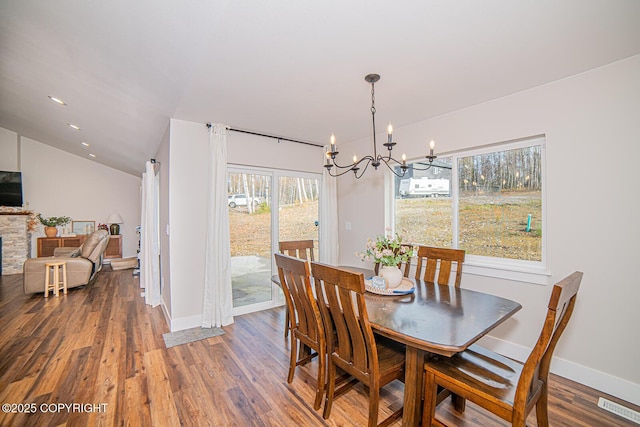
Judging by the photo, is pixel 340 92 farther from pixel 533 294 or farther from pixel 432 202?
pixel 533 294

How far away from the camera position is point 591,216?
84.7 inches

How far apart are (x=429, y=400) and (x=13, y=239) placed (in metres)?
9.24

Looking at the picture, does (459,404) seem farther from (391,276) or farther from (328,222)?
(328,222)

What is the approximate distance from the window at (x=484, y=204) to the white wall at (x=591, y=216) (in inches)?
7.8

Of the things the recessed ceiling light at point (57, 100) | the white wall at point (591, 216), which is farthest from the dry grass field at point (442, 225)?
the recessed ceiling light at point (57, 100)

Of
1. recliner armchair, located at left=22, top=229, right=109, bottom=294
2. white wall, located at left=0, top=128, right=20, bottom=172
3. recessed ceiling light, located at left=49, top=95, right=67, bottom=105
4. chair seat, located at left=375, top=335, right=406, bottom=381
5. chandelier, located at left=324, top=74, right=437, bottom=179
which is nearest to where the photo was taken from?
chair seat, located at left=375, top=335, right=406, bottom=381

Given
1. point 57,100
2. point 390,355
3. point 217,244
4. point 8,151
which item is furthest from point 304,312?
point 8,151

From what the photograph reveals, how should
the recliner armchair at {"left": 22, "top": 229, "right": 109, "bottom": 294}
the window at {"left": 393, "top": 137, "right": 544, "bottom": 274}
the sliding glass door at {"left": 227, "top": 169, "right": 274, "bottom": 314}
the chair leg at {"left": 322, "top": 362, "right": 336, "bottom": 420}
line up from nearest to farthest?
the chair leg at {"left": 322, "top": 362, "right": 336, "bottom": 420}
the window at {"left": 393, "top": 137, "right": 544, "bottom": 274}
the sliding glass door at {"left": 227, "top": 169, "right": 274, "bottom": 314}
the recliner armchair at {"left": 22, "top": 229, "right": 109, "bottom": 294}

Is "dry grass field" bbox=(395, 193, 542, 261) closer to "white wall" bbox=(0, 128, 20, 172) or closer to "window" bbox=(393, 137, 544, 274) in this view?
"window" bbox=(393, 137, 544, 274)

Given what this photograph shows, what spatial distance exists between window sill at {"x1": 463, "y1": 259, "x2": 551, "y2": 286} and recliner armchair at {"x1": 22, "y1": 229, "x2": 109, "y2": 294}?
643 cm

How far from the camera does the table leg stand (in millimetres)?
1524

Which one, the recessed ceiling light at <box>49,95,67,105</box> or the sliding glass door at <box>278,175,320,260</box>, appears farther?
the sliding glass door at <box>278,175,320,260</box>

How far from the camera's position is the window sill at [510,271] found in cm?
241

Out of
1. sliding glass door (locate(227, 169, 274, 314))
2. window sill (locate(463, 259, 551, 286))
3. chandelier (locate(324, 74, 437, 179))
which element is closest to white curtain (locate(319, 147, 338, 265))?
chandelier (locate(324, 74, 437, 179))
